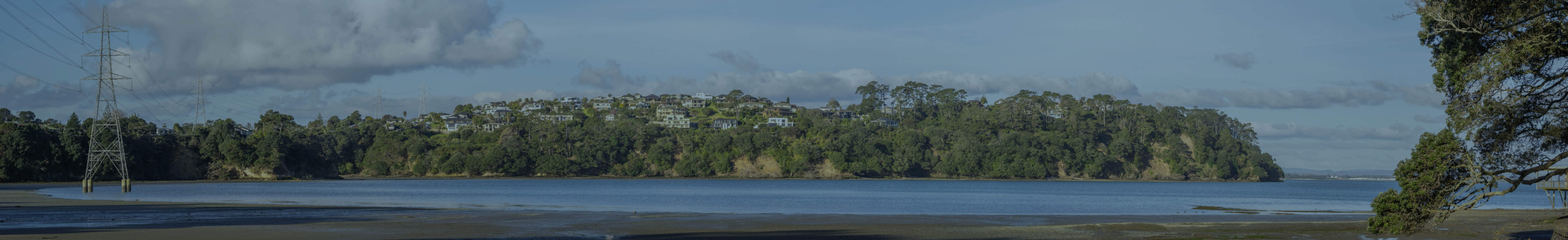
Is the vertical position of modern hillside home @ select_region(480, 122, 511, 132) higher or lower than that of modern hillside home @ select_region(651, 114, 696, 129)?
lower

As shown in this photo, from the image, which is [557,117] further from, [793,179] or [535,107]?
[793,179]

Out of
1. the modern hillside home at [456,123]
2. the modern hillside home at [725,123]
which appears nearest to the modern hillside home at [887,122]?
the modern hillside home at [725,123]

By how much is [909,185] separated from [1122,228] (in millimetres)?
76900

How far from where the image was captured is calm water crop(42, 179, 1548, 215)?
131ft

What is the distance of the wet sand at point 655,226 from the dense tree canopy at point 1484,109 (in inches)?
184

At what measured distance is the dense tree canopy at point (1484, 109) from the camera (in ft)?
38.7

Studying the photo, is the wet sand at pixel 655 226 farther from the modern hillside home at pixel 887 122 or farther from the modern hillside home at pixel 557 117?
the modern hillside home at pixel 557 117

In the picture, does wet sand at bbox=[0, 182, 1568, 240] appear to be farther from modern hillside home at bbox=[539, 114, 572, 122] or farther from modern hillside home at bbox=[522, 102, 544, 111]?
modern hillside home at bbox=[522, 102, 544, 111]

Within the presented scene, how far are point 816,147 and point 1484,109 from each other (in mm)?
121462

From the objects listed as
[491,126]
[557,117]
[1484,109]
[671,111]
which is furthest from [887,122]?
[1484,109]

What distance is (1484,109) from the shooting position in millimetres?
12195

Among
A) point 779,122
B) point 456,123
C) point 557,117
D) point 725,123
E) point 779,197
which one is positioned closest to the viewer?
point 779,197

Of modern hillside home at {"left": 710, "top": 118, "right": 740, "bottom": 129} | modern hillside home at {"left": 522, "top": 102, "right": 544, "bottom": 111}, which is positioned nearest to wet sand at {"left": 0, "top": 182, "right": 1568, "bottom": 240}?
modern hillside home at {"left": 710, "top": 118, "right": 740, "bottom": 129}

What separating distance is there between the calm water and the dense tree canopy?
2191 cm
